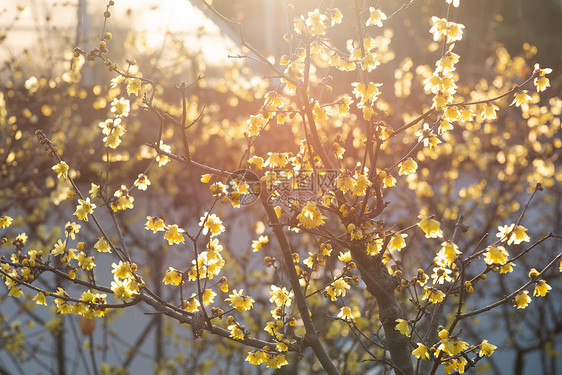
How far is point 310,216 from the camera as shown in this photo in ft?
7.25

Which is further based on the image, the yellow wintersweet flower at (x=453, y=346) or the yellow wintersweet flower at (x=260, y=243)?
the yellow wintersweet flower at (x=260, y=243)

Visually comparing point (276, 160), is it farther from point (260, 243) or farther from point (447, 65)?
point (447, 65)

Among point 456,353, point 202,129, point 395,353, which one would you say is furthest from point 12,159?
point 456,353

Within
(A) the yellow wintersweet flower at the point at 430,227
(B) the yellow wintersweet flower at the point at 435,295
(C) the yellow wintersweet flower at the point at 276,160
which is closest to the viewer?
(A) the yellow wintersweet flower at the point at 430,227

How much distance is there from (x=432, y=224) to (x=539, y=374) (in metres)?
8.93

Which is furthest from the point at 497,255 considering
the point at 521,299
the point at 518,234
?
the point at 521,299

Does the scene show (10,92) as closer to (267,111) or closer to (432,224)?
(267,111)

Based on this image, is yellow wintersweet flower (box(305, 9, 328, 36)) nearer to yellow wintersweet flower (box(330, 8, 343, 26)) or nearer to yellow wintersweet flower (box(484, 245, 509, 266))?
yellow wintersweet flower (box(330, 8, 343, 26))

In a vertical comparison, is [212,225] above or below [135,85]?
below

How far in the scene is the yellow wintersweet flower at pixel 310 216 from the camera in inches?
87.0

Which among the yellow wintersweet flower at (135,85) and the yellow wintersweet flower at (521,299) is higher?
the yellow wintersweet flower at (135,85)

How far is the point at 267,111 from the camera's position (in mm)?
2525

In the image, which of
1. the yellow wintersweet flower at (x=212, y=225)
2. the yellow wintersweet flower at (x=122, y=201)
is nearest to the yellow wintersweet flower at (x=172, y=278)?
the yellow wintersweet flower at (x=212, y=225)

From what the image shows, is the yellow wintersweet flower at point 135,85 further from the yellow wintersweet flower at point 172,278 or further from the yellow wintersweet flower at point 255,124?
the yellow wintersweet flower at point 172,278
